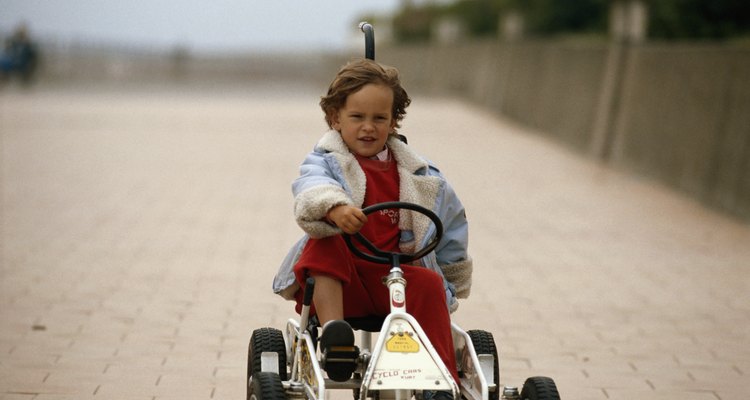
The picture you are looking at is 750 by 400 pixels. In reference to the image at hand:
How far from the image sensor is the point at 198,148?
15.5 m

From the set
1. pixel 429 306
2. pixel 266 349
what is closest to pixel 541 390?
pixel 429 306

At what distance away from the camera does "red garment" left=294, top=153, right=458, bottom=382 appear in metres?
3.75

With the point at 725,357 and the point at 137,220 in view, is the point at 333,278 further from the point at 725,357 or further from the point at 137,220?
the point at 137,220

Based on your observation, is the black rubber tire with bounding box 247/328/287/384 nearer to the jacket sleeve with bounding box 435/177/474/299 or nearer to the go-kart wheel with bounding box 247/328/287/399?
the go-kart wheel with bounding box 247/328/287/399

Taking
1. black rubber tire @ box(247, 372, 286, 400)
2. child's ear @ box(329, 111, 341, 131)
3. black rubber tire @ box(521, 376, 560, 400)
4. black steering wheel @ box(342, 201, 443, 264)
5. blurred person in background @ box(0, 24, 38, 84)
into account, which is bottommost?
blurred person in background @ box(0, 24, 38, 84)

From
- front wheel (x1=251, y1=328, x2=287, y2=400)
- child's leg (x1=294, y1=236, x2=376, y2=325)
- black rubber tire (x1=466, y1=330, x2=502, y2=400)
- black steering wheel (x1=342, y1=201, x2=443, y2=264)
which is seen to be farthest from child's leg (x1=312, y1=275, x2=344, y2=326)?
black rubber tire (x1=466, y1=330, x2=502, y2=400)

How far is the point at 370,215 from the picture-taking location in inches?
153

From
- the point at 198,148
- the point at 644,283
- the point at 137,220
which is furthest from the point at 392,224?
the point at 198,148

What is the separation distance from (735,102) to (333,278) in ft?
24.5

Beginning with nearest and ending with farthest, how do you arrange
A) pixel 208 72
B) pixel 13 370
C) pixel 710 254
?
pixel 13 370 < pixel 710 254 < pixel 208 72

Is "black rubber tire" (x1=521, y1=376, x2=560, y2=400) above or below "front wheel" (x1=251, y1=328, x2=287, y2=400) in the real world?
above

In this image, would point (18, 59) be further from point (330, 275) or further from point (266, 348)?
point (330, 275)

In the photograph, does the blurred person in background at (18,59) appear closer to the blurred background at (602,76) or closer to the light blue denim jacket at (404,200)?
the blurred background at (602,76)

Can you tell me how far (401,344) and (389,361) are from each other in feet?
0.20
